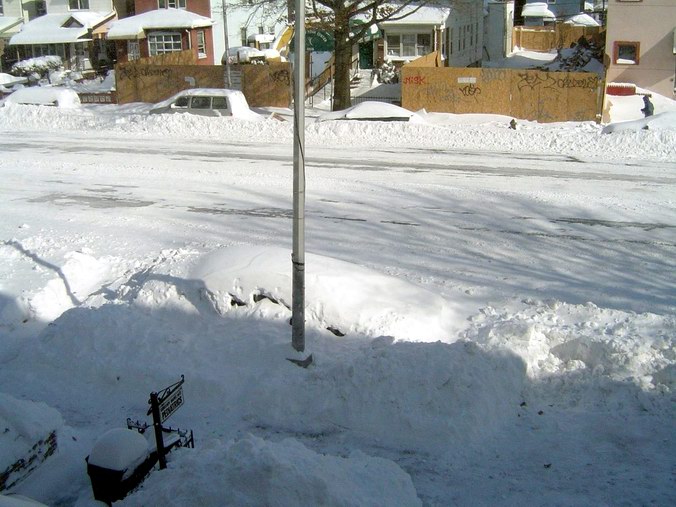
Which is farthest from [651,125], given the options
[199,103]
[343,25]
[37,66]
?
[37,66]

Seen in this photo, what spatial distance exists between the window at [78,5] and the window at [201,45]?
13.4 metres

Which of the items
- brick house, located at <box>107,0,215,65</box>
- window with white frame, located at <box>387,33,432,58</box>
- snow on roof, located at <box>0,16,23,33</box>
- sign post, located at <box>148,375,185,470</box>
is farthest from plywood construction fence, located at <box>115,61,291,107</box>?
snow on roof, located at <box>0,16,23,33</box>

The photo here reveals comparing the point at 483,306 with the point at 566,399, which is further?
the point at 483,306

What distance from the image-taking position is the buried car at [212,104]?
83.8ft

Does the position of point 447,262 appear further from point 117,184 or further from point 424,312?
point 117,184

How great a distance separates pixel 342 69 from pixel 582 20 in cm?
5186

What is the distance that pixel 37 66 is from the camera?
4872 centimetres

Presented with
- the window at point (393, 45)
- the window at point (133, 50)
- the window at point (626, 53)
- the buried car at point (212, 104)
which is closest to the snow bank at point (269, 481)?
the buried car at point (212, 104)

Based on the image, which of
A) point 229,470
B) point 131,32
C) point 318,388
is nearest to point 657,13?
point 131,32

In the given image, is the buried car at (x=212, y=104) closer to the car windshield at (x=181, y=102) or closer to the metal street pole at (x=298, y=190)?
the car windshield at (x=181, y=102)

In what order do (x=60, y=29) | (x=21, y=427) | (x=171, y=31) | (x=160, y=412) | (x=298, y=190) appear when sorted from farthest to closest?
(x=60, y=29), (x=171, y=31), (x=298, y=190), (x=21, y=427), (x=160, y=412)

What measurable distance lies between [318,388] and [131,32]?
40.7m

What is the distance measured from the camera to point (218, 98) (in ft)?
83.9

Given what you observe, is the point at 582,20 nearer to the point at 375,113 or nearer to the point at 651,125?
the point at 375,113
